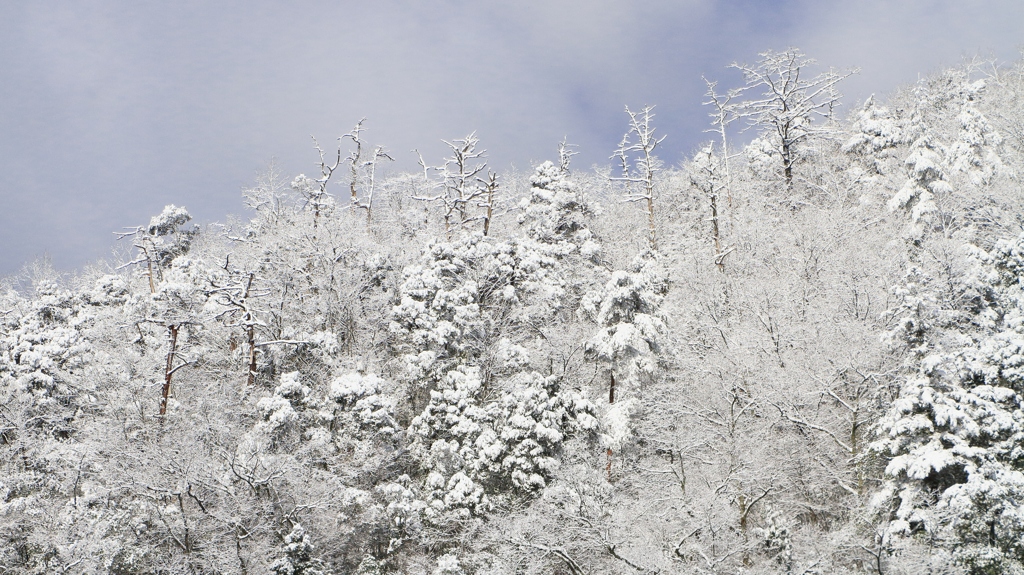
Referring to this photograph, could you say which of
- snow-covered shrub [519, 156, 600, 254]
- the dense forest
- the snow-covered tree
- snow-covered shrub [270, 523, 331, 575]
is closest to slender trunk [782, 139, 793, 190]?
the dense forest

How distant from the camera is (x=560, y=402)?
2514cm

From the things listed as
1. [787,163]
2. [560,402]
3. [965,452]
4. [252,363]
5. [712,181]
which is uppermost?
[787,163]

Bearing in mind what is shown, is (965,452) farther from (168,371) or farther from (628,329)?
(168,371)

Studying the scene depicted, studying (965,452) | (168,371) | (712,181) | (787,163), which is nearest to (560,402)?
(965,452)

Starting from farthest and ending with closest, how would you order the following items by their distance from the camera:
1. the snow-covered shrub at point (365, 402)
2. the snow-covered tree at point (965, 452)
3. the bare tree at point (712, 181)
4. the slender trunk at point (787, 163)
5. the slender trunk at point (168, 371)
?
the slender trunk at point (787, 163)
the bare tree at point (712, 181)
the slender trunk at point (168, 371)
the snow-covered shrub at point (365, 402)
the snow-covered tree at point (965, 452)

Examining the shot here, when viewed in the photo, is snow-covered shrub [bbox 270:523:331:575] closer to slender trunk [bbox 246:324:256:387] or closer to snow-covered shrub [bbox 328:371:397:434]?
snow-covered shrub [bbox 328:371:397:434]

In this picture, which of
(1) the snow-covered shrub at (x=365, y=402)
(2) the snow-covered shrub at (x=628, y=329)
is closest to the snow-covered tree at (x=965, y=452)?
(2) the snow-covered shrub at (x=628, y=329)

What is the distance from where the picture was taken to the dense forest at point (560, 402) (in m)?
17.9

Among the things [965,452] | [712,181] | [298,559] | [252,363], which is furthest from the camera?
[712,181]

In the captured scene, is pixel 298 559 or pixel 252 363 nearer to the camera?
pixel 298 559

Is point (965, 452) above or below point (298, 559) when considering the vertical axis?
above

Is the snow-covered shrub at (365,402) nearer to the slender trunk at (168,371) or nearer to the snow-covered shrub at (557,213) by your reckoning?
the slender trunk at (168,371)

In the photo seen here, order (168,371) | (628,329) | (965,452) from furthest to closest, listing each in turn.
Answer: (168,371), (628,329), (965,452)

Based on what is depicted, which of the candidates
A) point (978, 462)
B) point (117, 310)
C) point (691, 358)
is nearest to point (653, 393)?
point (691, 358)
